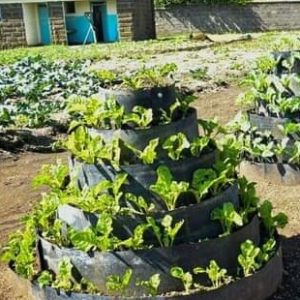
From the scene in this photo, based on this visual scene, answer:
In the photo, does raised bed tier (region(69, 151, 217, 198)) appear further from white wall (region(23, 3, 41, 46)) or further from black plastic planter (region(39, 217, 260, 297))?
white wall (region(23, 3, 41, 46))

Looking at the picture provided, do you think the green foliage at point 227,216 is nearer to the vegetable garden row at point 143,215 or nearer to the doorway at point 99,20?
the vegetable garden row at point 143,215

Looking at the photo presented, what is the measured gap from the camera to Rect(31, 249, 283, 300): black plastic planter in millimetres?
3477

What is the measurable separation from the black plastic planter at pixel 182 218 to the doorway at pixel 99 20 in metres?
24.3

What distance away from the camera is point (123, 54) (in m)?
17.7

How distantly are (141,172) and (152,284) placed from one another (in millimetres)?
581

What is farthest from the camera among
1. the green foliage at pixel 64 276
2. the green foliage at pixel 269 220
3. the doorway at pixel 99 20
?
the doorway at pixel 99 20

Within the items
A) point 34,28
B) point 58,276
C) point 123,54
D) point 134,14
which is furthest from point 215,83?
point 34,28

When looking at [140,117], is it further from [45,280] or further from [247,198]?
[45,280]

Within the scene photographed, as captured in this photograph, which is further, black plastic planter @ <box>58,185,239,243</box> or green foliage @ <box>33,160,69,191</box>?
green foliage @ <box>33,160,69,191</box>

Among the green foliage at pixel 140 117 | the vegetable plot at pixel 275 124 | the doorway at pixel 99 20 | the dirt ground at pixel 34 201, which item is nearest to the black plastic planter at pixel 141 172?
the green foliage at pixel 140 117

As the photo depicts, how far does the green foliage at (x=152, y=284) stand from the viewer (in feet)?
11.2

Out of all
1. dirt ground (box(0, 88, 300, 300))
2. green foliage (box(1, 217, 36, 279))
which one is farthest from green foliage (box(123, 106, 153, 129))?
dirt ground (box(0, 88, 300, 300))

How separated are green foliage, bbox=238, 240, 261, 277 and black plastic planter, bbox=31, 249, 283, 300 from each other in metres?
0.04

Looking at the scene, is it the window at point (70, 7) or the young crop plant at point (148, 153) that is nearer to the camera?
the young crop plant at point (148, 153)
